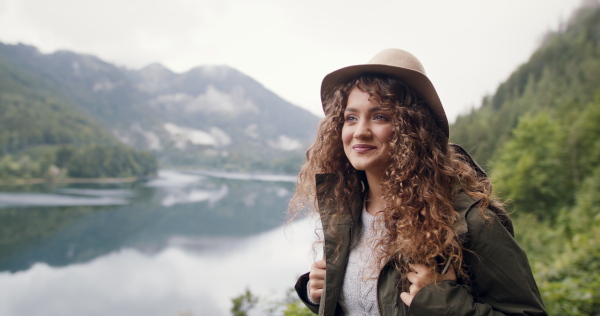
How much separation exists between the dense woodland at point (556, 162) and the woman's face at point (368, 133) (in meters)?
0.45

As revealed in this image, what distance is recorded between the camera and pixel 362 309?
122 centimetres

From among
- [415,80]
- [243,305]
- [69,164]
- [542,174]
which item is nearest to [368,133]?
[415,80]

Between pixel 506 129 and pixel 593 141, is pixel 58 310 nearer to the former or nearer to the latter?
pixel 593 141

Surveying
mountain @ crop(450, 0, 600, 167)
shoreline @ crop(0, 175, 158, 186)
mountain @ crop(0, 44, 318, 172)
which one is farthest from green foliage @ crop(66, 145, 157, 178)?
mountain @ crop(450, 0, 600, 167)

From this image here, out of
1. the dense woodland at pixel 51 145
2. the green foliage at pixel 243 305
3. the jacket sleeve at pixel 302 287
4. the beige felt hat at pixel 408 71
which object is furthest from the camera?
the dense woodland at pixel 51 145

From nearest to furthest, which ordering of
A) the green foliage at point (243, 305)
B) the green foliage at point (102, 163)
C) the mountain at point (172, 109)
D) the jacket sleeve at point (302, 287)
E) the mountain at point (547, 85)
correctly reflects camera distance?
the jacket sleeve at point (302, 287) → the green foliage at point (243, 305) → the mountain at point (547, 85) → the green foliage at point (102, 163) → the mountain at point (172, 109)

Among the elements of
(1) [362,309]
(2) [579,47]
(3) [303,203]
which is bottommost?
(1) [362,309]

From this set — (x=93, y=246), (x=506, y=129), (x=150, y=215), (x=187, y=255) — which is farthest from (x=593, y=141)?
(x=150, y=215)

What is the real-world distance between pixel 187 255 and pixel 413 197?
34.7 meters

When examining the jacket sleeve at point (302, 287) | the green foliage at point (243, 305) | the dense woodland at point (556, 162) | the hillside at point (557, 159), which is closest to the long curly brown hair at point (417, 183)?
the dense woodland at point (556, 162)

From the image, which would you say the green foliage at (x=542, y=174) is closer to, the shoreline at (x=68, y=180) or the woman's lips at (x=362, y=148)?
the woman's lips at (x=362, y=148)

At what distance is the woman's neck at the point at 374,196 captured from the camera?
4.30ft

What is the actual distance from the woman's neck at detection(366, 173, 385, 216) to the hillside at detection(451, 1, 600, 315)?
451 millimetres

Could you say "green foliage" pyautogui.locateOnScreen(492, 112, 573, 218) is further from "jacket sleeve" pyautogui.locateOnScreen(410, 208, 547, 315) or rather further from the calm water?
"jacket sleeve" pyautogui.locateOnScreen(410, 208, 547, 315)
